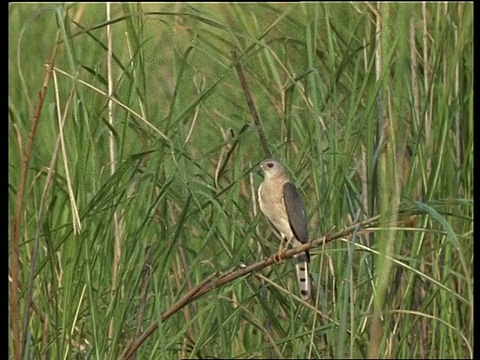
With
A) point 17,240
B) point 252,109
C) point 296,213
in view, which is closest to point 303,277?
point 296,213

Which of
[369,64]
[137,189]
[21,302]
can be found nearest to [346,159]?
[369,64]

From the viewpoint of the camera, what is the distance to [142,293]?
1382mm

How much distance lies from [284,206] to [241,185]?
0.17 metres

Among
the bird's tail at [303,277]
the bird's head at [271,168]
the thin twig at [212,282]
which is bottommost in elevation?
the bird's tail at [303,277]

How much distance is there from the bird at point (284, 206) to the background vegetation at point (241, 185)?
27 mm

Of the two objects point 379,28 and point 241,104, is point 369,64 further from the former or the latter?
point 241,104

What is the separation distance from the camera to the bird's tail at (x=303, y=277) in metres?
1.43

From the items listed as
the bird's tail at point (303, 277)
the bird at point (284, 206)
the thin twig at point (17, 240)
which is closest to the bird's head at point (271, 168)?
the bird at point (284, 206)

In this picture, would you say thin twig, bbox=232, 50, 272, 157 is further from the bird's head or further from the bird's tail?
the bird's tail

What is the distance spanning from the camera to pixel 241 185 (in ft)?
5.47

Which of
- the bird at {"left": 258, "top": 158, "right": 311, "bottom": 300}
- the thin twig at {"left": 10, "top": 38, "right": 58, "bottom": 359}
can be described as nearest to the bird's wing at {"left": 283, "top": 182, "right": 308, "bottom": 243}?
the bird at {"left": 258, "top": 158, "right": 311, "bottom": 300}

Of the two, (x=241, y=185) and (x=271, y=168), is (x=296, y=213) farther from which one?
(x=241, y=185)

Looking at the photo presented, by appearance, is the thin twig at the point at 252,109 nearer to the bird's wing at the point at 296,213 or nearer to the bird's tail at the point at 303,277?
the bird's wing at the point at 296,213

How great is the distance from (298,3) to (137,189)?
44 centimetres
